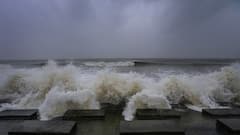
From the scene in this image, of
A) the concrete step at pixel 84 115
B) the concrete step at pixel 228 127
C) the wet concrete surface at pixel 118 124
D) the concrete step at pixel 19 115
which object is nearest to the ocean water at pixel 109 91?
the concrete step at pixel 19 115

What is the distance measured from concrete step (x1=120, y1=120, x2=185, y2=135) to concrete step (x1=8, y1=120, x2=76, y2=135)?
767mm

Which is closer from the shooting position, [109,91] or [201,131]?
[201,131]

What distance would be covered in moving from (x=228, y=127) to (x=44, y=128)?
254 centimetres

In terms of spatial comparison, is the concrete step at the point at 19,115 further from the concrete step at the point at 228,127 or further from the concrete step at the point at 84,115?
the concrete step at the point at 228,127

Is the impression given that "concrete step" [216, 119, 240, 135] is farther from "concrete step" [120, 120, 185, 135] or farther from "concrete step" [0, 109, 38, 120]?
"concrete step" [0, 109, 38, 120]

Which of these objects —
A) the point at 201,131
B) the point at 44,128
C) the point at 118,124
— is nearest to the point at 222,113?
the point at 201,131

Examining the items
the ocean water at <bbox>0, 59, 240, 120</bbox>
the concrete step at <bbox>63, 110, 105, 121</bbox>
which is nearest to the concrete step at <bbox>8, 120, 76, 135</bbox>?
the concrete step at <bbox>63, 110, 105, 121</bbox>

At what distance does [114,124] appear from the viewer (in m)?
3.06

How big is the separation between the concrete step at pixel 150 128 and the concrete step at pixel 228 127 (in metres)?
0.60

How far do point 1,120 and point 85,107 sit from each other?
5.16 ft

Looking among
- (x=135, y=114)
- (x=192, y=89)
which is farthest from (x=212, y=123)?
(x=192, y=89)

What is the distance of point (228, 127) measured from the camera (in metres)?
2.43

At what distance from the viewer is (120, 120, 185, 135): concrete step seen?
2.37 meters

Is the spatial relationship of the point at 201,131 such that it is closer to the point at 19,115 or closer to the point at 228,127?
the point at 228,127
